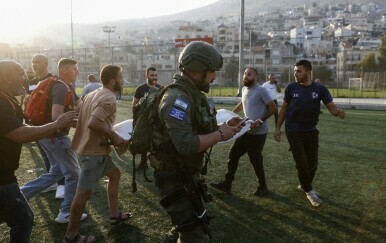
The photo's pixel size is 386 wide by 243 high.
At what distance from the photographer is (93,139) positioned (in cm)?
439

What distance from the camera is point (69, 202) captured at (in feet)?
16.6

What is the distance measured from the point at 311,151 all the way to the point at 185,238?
11.8ft

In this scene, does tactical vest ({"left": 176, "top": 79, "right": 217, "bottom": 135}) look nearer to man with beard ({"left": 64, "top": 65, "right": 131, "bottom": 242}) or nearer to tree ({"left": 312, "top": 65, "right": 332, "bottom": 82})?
man with beard ({"left": 64, "top": 65, "right": 131, "bottom": 242})

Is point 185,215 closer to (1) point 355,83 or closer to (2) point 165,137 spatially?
(2) point 165,137

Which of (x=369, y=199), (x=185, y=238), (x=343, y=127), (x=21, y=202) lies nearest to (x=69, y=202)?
(x=21, y=202)

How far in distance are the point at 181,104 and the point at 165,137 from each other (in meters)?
0.32

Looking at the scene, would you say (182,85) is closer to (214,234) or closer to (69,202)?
(214,234)

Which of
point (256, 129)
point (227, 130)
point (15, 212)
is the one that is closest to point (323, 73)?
point (256, 129)

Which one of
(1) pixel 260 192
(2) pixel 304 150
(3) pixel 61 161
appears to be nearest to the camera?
(3) pixel 61 161

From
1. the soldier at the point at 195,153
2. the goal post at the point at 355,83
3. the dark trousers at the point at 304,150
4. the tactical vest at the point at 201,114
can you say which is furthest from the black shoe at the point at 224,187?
the goal post at the point at 355,83

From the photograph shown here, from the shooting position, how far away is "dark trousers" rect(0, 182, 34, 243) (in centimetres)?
322

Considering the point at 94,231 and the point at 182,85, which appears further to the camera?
the point at 94,231

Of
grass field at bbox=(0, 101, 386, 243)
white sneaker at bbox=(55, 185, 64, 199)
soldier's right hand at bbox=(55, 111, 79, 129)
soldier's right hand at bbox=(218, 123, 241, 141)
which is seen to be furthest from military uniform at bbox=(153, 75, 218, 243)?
white sneaker at bbox=(55, 185, 64, 199)

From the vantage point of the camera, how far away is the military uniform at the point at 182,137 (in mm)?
2773
